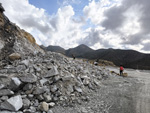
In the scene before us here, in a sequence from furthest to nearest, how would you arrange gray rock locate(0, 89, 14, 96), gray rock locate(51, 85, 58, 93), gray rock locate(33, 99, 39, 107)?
1. gray rock locate(51, 85, 58, 93)
2. gray rock locate(33, 99, 39, 107)
3. gray rock locate(0, 89, 14, 96)

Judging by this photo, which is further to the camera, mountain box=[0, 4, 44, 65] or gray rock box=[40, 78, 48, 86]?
mountain box=[0, 4, 44, 65]

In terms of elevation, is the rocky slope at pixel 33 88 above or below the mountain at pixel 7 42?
below

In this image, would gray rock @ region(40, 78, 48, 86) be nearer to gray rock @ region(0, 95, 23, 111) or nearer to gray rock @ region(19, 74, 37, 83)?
gray rock @ region(19, 74, 37, 83)

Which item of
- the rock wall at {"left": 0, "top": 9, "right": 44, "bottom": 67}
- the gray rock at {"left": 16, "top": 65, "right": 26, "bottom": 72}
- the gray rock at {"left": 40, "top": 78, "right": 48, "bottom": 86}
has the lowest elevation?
the gray rock at {"left": 40, "top": 78, "right": 48, "bottom": 86}

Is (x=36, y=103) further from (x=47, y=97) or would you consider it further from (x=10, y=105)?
(x=10, y=105)

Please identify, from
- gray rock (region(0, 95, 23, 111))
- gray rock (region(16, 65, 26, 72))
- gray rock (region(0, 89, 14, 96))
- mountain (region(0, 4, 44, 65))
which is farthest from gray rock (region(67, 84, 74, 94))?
mountain (region(0, 4, 44, 65))

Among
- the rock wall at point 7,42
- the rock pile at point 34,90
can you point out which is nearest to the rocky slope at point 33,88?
the rock pile at point 34,90

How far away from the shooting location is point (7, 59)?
5.88 metres

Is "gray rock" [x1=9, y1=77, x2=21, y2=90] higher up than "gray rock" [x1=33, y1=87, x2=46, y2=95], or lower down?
higher up

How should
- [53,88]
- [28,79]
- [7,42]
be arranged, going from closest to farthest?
[28,79]
[53,88]
[7,42]

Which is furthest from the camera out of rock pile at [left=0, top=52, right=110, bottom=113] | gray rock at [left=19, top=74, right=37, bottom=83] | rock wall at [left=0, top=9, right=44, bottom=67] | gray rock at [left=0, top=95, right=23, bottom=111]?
rock wall at [left=0, top=9, right=44, bottom=67]

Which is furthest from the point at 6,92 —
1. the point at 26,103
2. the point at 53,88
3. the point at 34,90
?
the point at 53,88

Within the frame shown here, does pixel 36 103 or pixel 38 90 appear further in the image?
pixel 38 90

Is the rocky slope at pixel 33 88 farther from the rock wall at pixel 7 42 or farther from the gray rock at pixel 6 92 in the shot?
the rock wall at pixel 7 42
